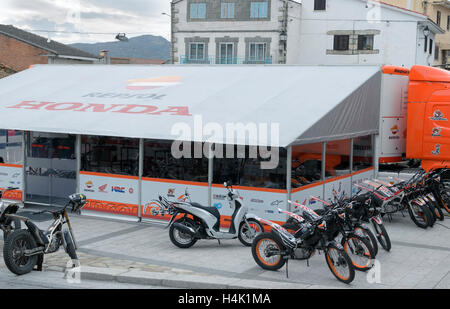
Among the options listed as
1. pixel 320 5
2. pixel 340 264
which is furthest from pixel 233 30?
pixel 340 264

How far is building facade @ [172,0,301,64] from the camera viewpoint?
4444cm

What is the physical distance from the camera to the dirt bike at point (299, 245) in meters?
8.75

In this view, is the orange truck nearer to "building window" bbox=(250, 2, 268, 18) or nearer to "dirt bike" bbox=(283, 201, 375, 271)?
"dirt bike" bbox=(283, 201, 375, 271)

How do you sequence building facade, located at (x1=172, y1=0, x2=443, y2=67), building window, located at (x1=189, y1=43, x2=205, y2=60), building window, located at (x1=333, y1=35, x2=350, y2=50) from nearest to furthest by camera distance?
building facade, located at (x1=172, y1=0, x2=443, y2=67), building window, located at (x1=333, y1=35, x2=350, y2=50), building window, located at (x1=189, y1=43, x2=205, y2=60)

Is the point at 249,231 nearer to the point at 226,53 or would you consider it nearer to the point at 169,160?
the point at 169,160

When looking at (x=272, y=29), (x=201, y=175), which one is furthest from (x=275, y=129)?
(x=272, y=29)

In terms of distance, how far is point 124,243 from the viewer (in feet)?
37.0

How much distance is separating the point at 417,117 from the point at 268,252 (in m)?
7.59

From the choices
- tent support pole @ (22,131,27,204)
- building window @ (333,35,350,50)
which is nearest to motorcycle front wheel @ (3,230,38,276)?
tent support pole @ (22,131,27,204)

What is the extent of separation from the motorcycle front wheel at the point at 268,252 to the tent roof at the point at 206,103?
7.69 ft

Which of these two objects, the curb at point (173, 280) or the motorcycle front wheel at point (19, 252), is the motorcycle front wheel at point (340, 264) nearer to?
the curb at point (173, 280)

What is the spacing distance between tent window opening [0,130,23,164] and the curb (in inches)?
269

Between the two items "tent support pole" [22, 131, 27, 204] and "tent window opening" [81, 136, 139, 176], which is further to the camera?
"tent support pole" [22, 131, 27, 204]

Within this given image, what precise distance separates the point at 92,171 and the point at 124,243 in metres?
3.31
